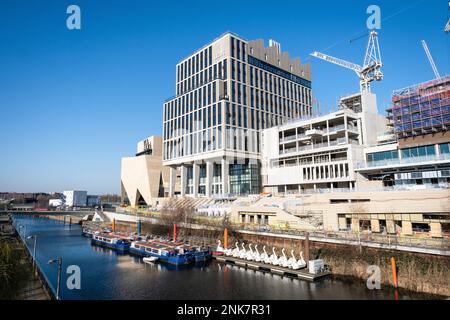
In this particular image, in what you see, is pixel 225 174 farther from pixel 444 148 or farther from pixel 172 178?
pixel 444 148

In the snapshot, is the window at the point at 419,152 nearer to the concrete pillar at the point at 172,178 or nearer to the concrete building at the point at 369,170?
Answer: the concrete building at the point at 369,170

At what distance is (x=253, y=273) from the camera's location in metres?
37.4

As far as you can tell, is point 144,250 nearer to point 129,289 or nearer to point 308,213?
point 129,289

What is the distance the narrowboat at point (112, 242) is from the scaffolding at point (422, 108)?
5596 cm

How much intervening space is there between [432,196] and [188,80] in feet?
261

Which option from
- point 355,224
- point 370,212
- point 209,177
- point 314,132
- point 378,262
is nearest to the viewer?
point 378,262

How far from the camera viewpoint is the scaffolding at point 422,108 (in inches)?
2036

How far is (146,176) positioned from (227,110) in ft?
156

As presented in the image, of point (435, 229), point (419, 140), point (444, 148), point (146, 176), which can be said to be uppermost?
point (419, 140)

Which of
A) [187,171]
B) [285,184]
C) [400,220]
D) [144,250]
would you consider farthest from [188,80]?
[400,220]

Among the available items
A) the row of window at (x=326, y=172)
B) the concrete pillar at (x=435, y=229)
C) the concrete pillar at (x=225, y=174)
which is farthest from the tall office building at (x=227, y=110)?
the concrete pillar at (x=435, y=229)

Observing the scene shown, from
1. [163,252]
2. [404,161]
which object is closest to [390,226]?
[404,161]

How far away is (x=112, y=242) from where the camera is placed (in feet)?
203

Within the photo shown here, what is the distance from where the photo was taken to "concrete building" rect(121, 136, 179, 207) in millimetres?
115213
